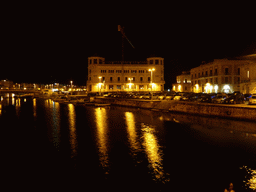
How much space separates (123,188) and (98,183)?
4.61 feet

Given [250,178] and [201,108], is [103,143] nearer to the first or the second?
[250,178]

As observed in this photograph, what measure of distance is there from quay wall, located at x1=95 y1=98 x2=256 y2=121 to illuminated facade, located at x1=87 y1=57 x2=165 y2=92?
39296mm

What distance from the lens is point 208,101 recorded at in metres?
38.2

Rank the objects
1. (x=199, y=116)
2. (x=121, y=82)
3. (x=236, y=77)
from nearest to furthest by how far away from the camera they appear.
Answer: (x=199, y=116) → (x=236, y=77) → (x=121, y=82)

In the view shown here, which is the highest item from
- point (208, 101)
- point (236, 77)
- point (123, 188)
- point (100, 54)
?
point (100, 54)

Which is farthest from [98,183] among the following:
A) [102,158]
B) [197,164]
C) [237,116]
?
[237,116]

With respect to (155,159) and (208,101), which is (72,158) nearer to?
(155,159)

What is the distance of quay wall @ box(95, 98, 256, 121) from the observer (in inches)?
1093

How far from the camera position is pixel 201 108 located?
33969mm

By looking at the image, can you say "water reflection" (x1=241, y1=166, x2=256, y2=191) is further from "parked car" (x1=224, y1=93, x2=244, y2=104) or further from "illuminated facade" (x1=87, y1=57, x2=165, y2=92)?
"illuminated facade" (x1=87, y1=57, x2=165, y2=92)

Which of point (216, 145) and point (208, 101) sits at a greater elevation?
point (208, 101)

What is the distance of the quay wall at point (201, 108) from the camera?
27.8 m

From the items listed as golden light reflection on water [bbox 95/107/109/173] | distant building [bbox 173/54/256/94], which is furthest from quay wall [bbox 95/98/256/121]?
distant building [bbox 173/54/256/94]

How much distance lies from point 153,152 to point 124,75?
7505 cm
